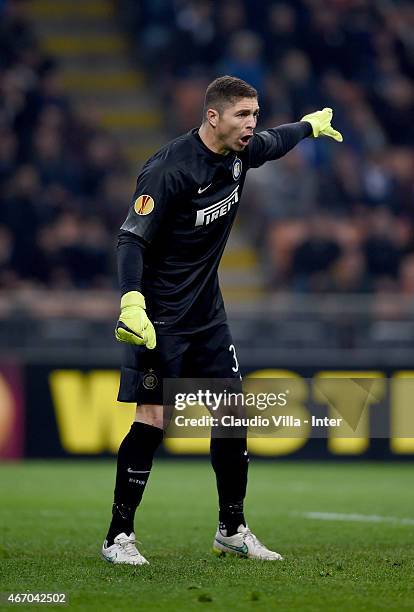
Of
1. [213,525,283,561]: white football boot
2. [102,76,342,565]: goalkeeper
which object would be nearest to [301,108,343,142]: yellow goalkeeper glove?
[102,76,342,565]: goalkeeper

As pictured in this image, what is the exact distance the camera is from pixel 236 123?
598cm

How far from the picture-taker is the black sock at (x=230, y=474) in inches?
247

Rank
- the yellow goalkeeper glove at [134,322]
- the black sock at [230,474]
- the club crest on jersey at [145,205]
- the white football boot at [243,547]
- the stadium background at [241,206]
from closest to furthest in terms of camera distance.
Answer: the yellow goalkeeper glove at [134,322]
the club crest on jersey at [145,205]
the white football boot at [243,547]
the black sock at [230,474]
the stadium background at [241,206]

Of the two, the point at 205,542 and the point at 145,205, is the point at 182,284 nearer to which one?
the point at 145,205

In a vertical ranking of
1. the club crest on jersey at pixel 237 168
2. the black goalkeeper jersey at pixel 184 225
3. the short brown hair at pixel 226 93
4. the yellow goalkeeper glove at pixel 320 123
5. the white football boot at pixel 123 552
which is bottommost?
the white football boot at pixel 123 552

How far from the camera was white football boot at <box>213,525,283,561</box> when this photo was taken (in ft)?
20.1

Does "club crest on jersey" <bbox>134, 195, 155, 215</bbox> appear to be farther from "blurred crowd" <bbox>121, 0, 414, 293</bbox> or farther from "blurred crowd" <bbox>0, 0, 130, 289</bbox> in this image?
"blurred crowd" <bbox>121, 0, 414, 293</bbox>

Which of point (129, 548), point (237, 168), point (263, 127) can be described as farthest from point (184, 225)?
point (263, 127)

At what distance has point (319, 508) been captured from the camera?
9.01 meters

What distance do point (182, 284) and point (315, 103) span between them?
36.3 feet

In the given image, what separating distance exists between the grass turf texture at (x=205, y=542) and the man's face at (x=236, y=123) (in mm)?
1905

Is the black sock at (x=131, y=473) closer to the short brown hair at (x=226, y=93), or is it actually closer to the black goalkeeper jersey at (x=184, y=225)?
the black goalkeeper jersey at (x=184, y=225)

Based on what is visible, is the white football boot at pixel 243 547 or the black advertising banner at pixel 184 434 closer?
the white football boot at pixel 243 547

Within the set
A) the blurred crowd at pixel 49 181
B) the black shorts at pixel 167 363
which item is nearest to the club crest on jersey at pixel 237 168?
the black shorts at pixel 167 363
